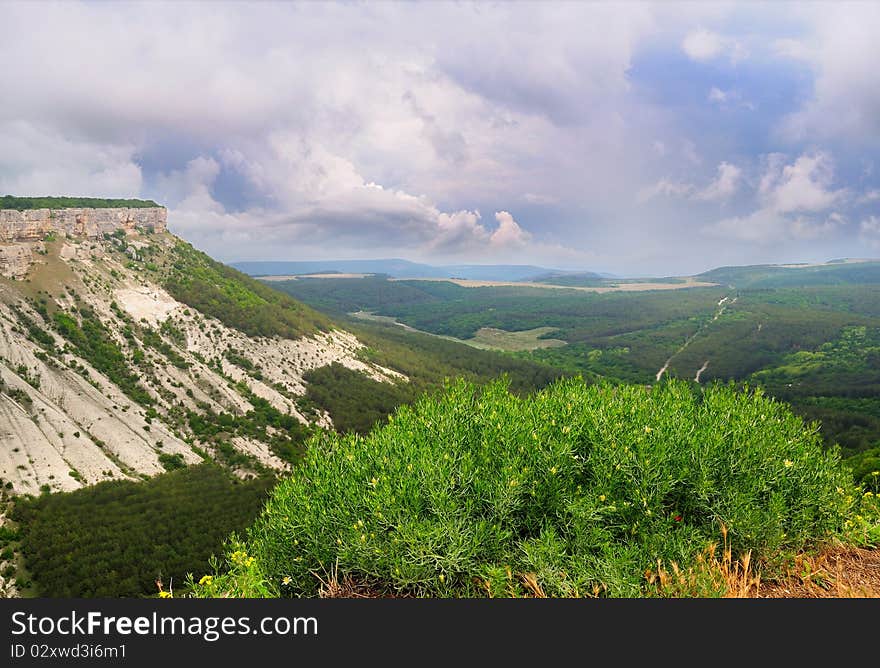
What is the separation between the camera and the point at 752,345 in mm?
190875

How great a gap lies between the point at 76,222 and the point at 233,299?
35.0m

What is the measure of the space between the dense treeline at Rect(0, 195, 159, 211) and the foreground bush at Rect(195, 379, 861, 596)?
120 m

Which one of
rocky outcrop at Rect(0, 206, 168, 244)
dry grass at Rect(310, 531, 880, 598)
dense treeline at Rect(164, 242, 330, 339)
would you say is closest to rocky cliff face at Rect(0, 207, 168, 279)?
rocky outcrop at Rect(0, 206, 168, 244)

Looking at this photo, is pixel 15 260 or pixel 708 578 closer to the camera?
pixel 708 578

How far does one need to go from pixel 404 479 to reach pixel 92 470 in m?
63.8

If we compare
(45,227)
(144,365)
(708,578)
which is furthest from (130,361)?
(708,578)

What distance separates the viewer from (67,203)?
11000 cm

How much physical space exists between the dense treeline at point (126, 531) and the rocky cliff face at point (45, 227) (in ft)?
173

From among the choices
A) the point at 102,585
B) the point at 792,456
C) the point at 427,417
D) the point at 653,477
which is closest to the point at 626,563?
the point at 653,477

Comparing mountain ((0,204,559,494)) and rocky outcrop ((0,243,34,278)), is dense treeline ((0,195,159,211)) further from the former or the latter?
rocky outcrop ((0,243,34,278))

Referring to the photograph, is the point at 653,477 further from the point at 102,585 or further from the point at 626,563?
the point at 102,585

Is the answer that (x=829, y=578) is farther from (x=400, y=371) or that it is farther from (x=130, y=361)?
(x=400, y=371)

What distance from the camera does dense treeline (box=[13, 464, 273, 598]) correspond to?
39.6 meters

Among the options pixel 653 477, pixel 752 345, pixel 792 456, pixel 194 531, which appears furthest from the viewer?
pixel 752 345
